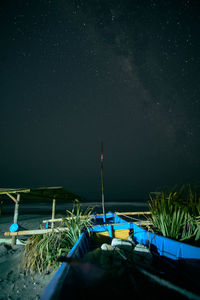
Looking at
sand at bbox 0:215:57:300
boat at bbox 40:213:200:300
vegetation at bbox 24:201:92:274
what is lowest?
sand at bbox 0:215:57:300

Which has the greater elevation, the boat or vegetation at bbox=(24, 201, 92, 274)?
the boat

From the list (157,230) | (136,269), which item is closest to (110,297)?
(136,269)

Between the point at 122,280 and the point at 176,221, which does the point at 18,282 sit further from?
the point at 176,221

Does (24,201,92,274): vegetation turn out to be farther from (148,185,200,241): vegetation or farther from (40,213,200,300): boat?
(148,185,200,241): vegetation

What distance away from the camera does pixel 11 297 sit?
2.97 metres

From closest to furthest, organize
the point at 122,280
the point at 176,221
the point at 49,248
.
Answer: the point at 122,280 → the point at 176,221 → the point at 49,248

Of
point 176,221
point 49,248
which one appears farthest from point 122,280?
point 49,248

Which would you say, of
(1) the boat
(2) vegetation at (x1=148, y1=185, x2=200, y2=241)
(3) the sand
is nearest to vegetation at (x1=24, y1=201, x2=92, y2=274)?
(3) the sand

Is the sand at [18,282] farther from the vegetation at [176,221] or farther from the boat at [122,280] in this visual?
the vegetation at [176,221]

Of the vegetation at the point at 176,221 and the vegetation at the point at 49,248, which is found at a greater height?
the vegetation at the point at 176,221

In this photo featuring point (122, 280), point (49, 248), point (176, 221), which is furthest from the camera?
point (49, 248)

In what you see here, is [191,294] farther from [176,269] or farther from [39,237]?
[39,237]

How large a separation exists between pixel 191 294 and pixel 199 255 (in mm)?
1685

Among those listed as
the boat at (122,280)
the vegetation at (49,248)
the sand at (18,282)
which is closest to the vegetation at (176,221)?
the boat at (122,280)
